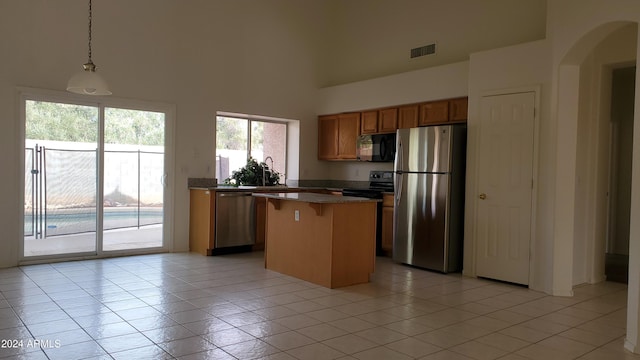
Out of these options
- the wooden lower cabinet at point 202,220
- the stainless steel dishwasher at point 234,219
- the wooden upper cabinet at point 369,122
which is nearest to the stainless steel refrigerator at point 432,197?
the wooden upper cabinet at point 369,122

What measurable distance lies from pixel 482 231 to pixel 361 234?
58.5 inches

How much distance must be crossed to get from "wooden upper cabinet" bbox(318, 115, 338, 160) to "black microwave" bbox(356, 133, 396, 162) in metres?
0.61

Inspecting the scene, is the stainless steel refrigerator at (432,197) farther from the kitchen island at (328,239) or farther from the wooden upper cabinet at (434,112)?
the kitchen island at (328,239)

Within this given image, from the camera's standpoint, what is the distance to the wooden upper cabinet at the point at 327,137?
313 inches

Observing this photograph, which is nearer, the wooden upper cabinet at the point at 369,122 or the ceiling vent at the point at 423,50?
the ceiling vent at the point at 423,50

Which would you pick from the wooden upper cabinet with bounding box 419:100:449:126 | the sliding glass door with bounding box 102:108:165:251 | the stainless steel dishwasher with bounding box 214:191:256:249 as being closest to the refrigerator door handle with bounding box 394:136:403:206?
the wooden upper cabinet with bounding box 419:100:449:126

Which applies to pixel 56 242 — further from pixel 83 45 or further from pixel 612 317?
pixel 612 317

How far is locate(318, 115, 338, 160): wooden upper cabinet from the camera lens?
7.94m

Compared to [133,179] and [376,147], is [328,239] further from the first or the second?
[133,179]

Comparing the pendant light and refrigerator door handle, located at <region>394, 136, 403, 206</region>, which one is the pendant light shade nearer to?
the pendant light

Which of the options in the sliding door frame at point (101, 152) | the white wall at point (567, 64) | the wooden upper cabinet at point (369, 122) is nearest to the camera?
the white wall at point (567, 64)

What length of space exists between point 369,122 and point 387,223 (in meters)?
1.74

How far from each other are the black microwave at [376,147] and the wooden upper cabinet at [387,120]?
95 mm

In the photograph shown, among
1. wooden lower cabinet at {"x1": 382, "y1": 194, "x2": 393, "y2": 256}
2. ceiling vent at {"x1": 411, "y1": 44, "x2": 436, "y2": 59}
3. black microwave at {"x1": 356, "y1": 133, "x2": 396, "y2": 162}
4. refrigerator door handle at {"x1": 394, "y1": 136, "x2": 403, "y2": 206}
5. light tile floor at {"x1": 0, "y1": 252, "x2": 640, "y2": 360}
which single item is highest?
ceiling vent at {"x1": 411, "y1": 44, "x2": 436, "y2": 59}
